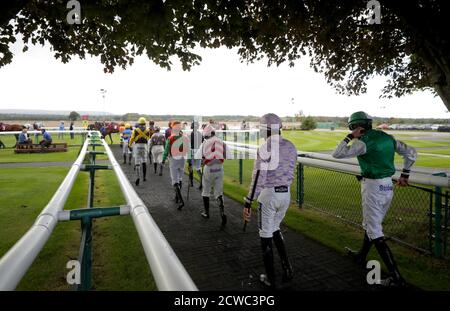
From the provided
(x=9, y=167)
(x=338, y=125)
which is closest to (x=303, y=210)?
(x=9, y=167)

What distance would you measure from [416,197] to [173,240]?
6266mm

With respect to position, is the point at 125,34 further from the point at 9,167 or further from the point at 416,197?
the point at 9,167

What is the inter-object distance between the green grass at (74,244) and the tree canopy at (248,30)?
341 centimetres

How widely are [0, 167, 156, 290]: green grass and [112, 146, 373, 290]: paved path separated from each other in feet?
2.31

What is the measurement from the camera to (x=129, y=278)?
176 inches

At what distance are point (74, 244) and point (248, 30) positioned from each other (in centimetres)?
524

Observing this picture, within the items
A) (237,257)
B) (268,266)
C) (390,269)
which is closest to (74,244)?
(237,257)

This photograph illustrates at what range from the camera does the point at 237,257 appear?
5.12m

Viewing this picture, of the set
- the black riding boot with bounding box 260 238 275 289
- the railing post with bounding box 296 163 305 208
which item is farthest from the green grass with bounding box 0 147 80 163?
the black riding boot with bounding box 260 238 275 289

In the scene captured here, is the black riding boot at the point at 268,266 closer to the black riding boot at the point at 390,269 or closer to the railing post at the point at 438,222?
the black riding boot at the point at 390,269

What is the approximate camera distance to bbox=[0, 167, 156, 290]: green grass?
173 inches

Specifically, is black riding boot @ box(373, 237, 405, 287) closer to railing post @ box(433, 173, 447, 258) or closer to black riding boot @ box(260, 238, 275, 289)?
railing post @ box(433, 173, 447, 258)

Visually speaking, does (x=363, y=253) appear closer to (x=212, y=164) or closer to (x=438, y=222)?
(x=438, y=222)

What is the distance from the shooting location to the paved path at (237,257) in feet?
14.1
